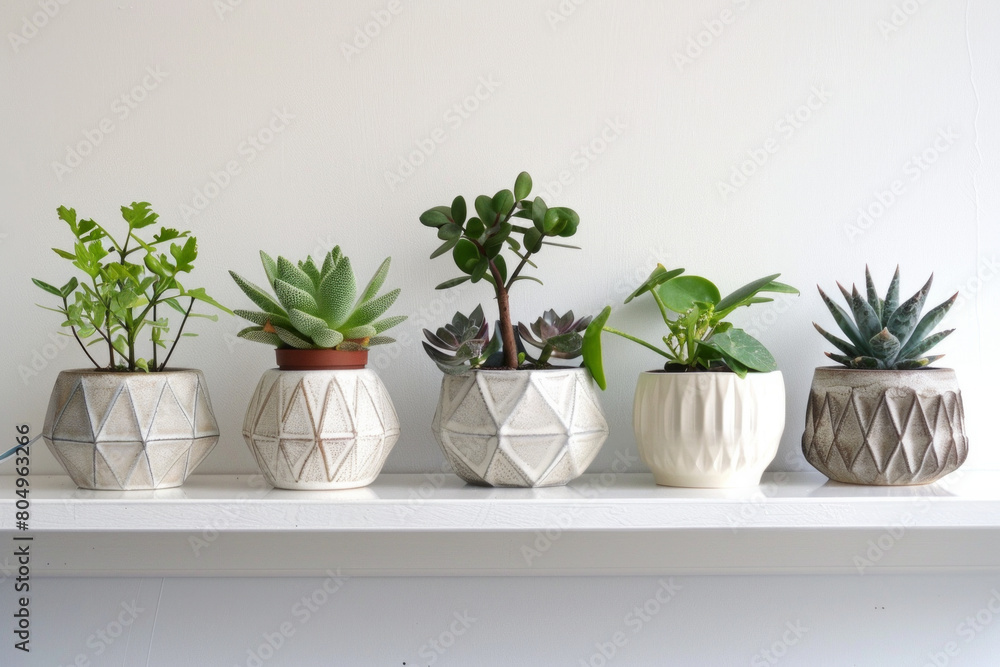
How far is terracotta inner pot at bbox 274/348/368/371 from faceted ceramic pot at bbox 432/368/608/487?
0.10m

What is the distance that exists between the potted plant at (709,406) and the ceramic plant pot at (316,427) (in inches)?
8.3

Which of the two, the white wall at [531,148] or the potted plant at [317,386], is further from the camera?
the white wall at [531,148]

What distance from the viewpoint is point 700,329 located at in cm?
72

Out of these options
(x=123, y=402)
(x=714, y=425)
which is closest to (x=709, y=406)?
(x=714, y=425)

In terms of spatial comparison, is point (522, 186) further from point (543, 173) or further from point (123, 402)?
point (123, 402)

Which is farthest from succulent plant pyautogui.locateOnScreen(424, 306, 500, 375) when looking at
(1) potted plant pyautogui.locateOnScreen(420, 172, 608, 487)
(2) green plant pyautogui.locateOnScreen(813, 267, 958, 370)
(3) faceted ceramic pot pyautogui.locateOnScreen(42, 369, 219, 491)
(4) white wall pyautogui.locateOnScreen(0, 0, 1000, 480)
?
(2) green plant pyautogui.locateOnScreen(813, 267, 958, 370)

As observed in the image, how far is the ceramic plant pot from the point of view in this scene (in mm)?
656

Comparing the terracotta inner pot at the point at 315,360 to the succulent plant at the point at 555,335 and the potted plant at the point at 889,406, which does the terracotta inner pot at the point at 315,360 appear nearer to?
the succulent plant at the point at 555,335

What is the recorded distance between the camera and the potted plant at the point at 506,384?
67 centimetres

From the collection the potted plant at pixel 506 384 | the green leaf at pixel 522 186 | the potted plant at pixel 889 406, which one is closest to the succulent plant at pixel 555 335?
the potted plant at pixel 506 384

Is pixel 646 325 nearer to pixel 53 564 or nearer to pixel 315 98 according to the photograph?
pixel 315 98

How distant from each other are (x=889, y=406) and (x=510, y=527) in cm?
36

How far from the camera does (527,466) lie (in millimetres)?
671

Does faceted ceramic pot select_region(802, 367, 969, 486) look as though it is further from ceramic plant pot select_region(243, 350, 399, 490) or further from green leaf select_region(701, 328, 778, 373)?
ceramic plant pot select_region(243, 350, 399, 490)
